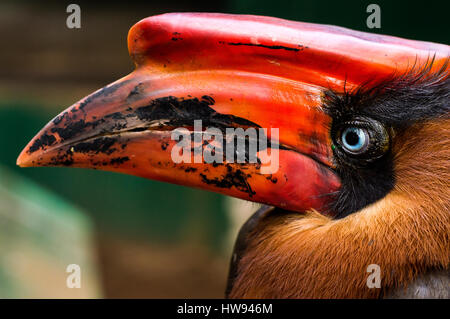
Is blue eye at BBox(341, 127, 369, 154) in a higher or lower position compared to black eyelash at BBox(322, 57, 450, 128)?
lower

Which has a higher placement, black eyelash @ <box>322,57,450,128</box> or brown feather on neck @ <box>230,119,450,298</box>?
black eyelash @ <box>322,57,450,128</box>

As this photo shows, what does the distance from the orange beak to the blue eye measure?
0.05 metres

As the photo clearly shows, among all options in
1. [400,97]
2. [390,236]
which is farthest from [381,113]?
[390,236]

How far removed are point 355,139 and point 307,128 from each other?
13cm

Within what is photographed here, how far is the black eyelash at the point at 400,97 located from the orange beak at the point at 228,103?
0.02m

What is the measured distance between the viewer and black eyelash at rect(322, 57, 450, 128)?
4.14 feet

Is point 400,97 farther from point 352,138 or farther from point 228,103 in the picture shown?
point 228,103

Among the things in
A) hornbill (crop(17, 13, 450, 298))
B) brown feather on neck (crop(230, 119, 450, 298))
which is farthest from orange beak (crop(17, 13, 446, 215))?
brown feather on neck (crop(230, 119, 450, 298))

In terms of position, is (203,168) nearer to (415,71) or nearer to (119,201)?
(415,71)

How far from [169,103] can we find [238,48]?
0.23 meters

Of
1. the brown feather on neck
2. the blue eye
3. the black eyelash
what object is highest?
the black eyelash

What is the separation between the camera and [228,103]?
127 centimetres

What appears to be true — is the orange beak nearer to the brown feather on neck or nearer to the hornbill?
the hornbill

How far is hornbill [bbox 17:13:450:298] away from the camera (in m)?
1.24
